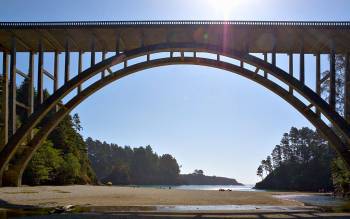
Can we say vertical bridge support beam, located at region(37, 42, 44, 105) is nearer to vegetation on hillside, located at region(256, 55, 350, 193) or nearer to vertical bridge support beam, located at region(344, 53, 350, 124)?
vertical bridge support beam, located at region(344, 53, 350, 124)

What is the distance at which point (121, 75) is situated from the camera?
32750 mm

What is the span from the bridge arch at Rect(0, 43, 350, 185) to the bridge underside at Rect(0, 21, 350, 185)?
0.20 feet

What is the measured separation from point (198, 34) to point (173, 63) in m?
3.10

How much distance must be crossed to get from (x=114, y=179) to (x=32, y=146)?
108386mm

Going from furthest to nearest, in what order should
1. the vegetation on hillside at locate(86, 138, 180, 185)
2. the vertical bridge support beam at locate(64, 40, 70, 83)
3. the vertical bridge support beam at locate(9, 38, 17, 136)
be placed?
the vegetation on hillside at locate(86, 138, 180, 185), the vertical bridge support beam at locate(9, 38, 17, 136), the vertical bridge support beam at locate(64, 40, 70, 83)

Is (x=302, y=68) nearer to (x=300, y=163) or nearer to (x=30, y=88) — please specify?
(x=30, y=88)

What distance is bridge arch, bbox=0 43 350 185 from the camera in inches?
1162

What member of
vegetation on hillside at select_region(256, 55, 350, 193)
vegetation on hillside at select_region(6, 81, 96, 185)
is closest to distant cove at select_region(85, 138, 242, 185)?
vegetation on hillside at select_region(256, 55, 350, 193)

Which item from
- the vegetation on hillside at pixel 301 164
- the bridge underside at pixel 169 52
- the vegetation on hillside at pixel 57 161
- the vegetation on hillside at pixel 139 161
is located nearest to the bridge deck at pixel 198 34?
the bridge underside at pixel 169 52

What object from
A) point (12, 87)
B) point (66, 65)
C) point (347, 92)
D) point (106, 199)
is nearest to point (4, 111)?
point (12, 87)

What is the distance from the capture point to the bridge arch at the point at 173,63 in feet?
96.8

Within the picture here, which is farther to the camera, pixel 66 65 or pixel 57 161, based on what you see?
pixel 57 161

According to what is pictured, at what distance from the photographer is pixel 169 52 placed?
1293 inches

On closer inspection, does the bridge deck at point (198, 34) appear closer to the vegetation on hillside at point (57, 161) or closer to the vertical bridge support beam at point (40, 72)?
the vertical bridge support beam at point (40, 72)
